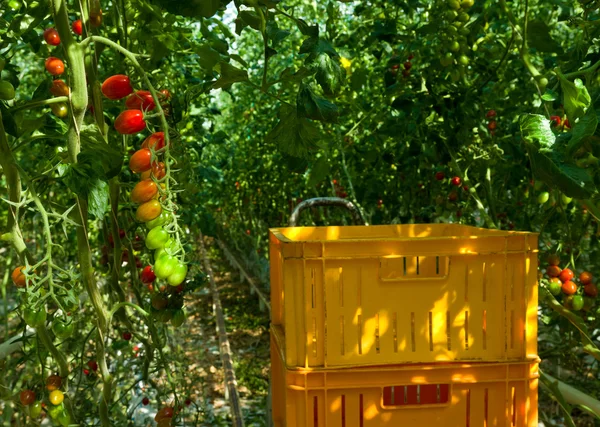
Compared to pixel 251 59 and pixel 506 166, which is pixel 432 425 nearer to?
pixel 506 166

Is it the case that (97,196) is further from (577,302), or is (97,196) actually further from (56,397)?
(577,302)

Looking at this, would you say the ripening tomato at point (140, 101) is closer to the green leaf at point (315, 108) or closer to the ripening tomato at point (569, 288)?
the green leaf at point (315, 108)

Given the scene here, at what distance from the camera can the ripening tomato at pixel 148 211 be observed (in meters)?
1.16

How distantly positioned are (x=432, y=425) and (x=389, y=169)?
→ 3.19m

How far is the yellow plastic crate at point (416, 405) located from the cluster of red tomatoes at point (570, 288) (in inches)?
31.9

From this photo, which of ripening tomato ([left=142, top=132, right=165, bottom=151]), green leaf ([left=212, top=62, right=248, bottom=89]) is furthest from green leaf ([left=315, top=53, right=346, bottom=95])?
ripening tomato ([left=142, top=132, right=165, bottom=151])

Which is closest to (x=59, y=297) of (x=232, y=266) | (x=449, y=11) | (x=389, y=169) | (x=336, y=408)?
(x=336, y=408)

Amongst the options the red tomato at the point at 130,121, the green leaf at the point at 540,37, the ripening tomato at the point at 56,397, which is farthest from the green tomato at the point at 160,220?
the green leaf at the point at 540,37

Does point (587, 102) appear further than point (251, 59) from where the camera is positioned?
No

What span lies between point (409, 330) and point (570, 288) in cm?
102

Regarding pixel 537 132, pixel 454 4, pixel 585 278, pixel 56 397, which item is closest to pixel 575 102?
pixel 537 132

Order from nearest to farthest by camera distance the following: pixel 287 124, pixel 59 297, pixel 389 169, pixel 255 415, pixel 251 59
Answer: pixel 59 297
pixel 287 124
pixel 255 415
pixel 389 169
pixel 251 59

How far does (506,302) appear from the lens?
5.42ft

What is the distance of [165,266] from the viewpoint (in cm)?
116
